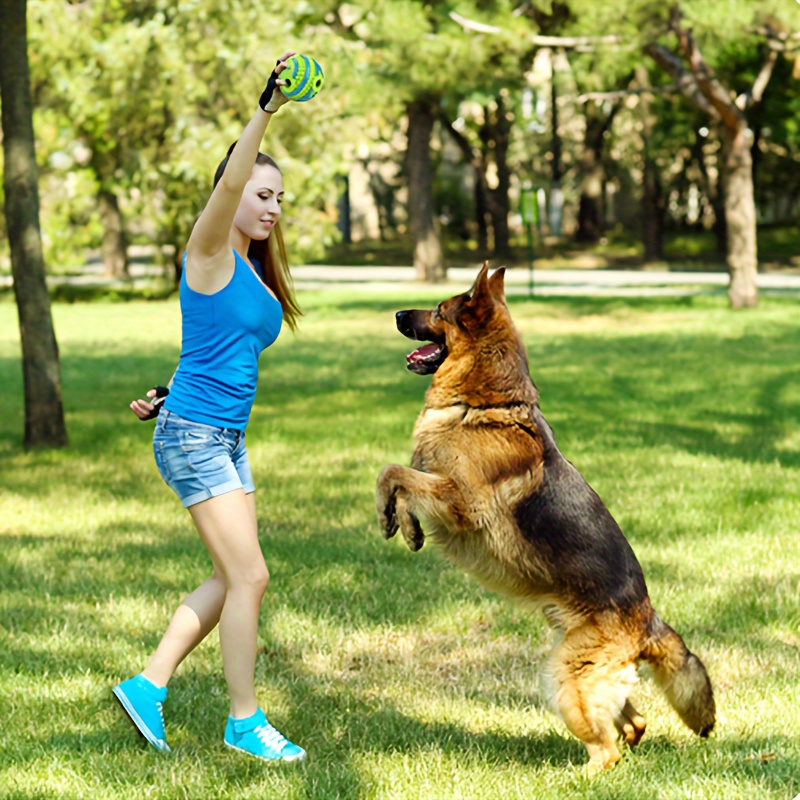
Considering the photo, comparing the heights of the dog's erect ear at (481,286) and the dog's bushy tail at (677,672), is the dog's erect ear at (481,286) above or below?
above

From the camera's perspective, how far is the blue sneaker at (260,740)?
4.42 m

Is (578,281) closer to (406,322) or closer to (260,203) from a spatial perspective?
(406,322)

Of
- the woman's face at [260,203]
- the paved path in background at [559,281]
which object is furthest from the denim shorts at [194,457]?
the paved path in background at [559,281]

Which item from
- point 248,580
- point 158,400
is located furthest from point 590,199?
point 248,580

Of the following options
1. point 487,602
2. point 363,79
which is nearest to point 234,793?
point 487,602

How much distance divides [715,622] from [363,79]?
20.7 meters

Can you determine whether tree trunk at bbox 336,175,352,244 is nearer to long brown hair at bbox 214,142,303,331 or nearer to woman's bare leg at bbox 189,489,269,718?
long brown hair at bbox 214,142,303,331

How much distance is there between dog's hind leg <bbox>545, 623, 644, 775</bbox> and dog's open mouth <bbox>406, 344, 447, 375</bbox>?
1116 millimetres

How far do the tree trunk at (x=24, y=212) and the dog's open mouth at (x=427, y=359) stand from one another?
682 cm

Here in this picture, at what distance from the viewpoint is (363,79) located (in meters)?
25.3

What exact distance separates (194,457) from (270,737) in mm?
1083

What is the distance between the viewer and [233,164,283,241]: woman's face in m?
4.27

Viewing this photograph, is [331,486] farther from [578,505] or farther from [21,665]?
[578,505]

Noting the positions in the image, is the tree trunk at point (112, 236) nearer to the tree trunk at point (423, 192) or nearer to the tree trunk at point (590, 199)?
the tree trunk at point (423, 192)
